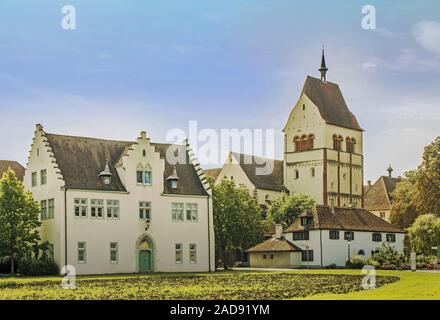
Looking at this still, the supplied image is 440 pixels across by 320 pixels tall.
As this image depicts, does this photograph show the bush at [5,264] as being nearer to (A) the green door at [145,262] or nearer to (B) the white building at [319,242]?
(A) the green door at [145,262]

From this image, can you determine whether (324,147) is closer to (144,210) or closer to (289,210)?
(289,210)

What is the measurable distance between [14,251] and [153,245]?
11.8 m

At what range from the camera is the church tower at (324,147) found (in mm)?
113875

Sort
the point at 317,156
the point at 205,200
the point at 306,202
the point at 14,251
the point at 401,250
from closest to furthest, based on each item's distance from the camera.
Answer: the point at 14,251 → the point at 205,200 → the point at 401,250 → the point at 306,202 → the point at 317,156

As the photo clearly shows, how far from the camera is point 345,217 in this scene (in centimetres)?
8575

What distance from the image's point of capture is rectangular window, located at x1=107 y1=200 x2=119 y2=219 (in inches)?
2616

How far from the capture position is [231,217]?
78.9m

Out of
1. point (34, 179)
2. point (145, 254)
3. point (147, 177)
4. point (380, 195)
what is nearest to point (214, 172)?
point (380, 195)

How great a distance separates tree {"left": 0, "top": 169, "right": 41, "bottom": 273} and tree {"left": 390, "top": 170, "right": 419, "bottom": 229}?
5015cm

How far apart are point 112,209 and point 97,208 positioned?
4.61 feet

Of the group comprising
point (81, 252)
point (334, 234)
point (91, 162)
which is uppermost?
point (91, 162)
